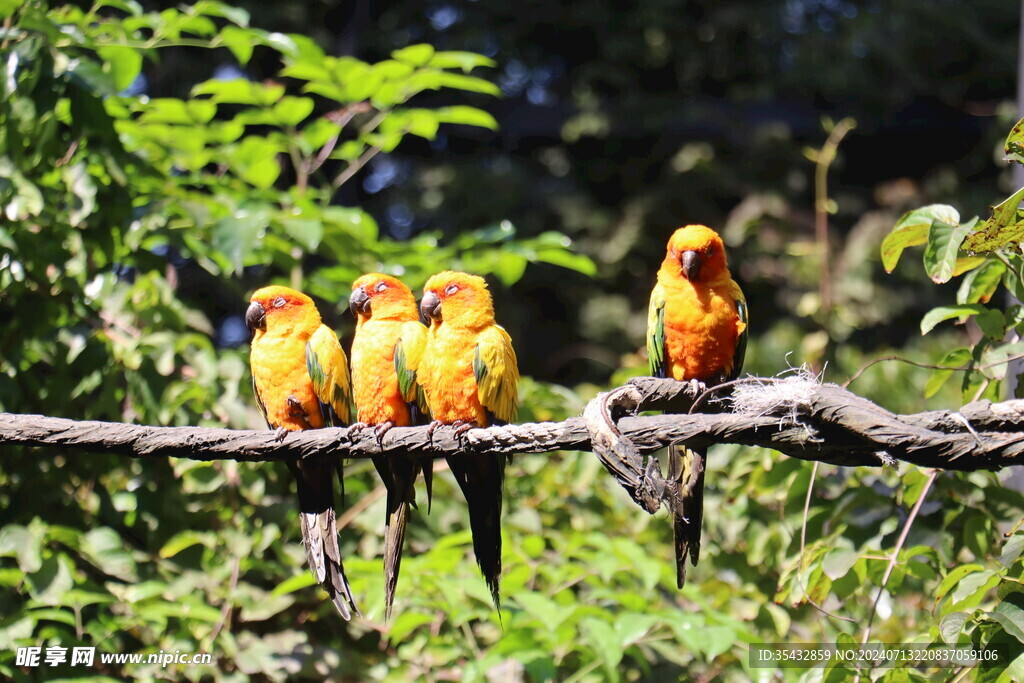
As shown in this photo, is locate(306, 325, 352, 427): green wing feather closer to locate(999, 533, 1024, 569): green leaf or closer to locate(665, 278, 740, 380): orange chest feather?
locate(665, 278, 740, 380): orange chest feather

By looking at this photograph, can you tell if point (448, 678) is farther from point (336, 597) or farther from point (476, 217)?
point (476, 217)

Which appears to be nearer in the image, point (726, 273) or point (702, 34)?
point (726, 273)

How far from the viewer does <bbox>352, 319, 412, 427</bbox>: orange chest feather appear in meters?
3.45

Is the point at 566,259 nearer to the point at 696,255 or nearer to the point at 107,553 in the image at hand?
the point at 696,255

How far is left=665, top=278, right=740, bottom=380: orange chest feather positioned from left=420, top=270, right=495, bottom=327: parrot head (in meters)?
0.73

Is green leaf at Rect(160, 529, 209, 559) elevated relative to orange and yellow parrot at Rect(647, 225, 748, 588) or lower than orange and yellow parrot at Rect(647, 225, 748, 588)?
lower

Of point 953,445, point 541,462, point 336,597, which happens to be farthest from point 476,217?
point 953,445

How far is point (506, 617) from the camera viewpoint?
390 cm

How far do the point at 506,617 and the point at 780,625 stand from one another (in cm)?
131

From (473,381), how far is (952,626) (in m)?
1.70

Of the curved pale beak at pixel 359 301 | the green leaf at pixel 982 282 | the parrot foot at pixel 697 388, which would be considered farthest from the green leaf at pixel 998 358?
the curved pale beak at pixel 359 301

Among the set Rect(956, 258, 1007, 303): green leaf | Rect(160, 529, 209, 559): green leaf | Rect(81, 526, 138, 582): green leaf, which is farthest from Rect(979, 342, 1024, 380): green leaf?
Rect(81, 526, 138, 582): green leaf

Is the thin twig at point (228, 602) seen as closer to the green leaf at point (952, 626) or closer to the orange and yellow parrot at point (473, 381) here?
the orange and yellow parrot at point (473, 381)

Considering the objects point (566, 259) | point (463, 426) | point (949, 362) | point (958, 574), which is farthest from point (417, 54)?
point (958, 574)
